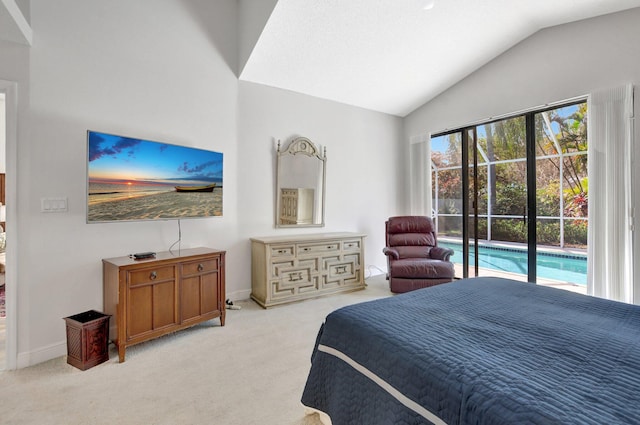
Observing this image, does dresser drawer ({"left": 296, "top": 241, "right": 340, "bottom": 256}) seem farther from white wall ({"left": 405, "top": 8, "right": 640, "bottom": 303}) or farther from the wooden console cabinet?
white wall ({"left": 405, "top": 8, "right": 640, "bottom": 303})

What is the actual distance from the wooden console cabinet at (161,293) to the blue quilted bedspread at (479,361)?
158cm

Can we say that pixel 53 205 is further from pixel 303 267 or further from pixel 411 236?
pixel 411 236

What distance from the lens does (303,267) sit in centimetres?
364

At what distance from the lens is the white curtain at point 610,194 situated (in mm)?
2838

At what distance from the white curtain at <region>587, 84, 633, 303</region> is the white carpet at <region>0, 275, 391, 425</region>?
288cm

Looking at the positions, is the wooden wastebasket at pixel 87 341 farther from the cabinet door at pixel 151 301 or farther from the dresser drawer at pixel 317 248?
the dresser drawer at pixel 317 248

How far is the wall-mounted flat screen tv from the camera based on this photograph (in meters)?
2.45

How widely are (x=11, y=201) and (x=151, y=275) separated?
43.8 inches

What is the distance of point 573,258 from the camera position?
3.83 meters

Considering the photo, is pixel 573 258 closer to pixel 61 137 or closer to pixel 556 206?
pixel 556 206

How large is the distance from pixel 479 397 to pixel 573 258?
403 centimetres

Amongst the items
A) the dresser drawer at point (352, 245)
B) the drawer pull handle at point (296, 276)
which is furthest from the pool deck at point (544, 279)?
the drawer pull handle at point (296, 276)

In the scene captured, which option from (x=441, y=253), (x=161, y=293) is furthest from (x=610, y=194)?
(x=161, y=293)

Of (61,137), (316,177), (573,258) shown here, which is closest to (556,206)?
(573,258)
